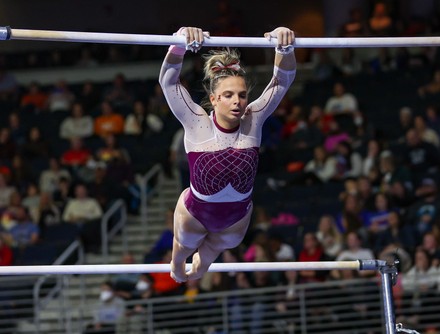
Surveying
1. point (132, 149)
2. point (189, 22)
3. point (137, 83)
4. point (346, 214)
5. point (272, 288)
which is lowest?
point (272, 288)

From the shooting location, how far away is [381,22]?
15.4 meters

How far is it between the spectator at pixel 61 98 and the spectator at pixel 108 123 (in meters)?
0.92

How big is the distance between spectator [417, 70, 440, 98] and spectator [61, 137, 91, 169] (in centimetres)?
436

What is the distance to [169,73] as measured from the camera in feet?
21.5

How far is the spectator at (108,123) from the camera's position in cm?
1546

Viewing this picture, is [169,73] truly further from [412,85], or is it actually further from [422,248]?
[412,85]

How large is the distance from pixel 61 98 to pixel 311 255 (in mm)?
5961

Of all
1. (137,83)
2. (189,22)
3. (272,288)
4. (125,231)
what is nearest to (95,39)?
(272,288)

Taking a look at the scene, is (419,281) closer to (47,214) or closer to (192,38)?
(47,214)

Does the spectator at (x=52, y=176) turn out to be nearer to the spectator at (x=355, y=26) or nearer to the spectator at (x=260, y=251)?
the spectator at (x=260, y=251)

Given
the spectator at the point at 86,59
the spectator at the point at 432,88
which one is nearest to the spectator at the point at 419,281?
the spectator at the point at 432,88

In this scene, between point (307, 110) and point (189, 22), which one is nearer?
point (307, 110)

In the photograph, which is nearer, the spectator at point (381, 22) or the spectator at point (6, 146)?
the spectator at point (381, 22)

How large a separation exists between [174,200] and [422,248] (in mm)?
4487
